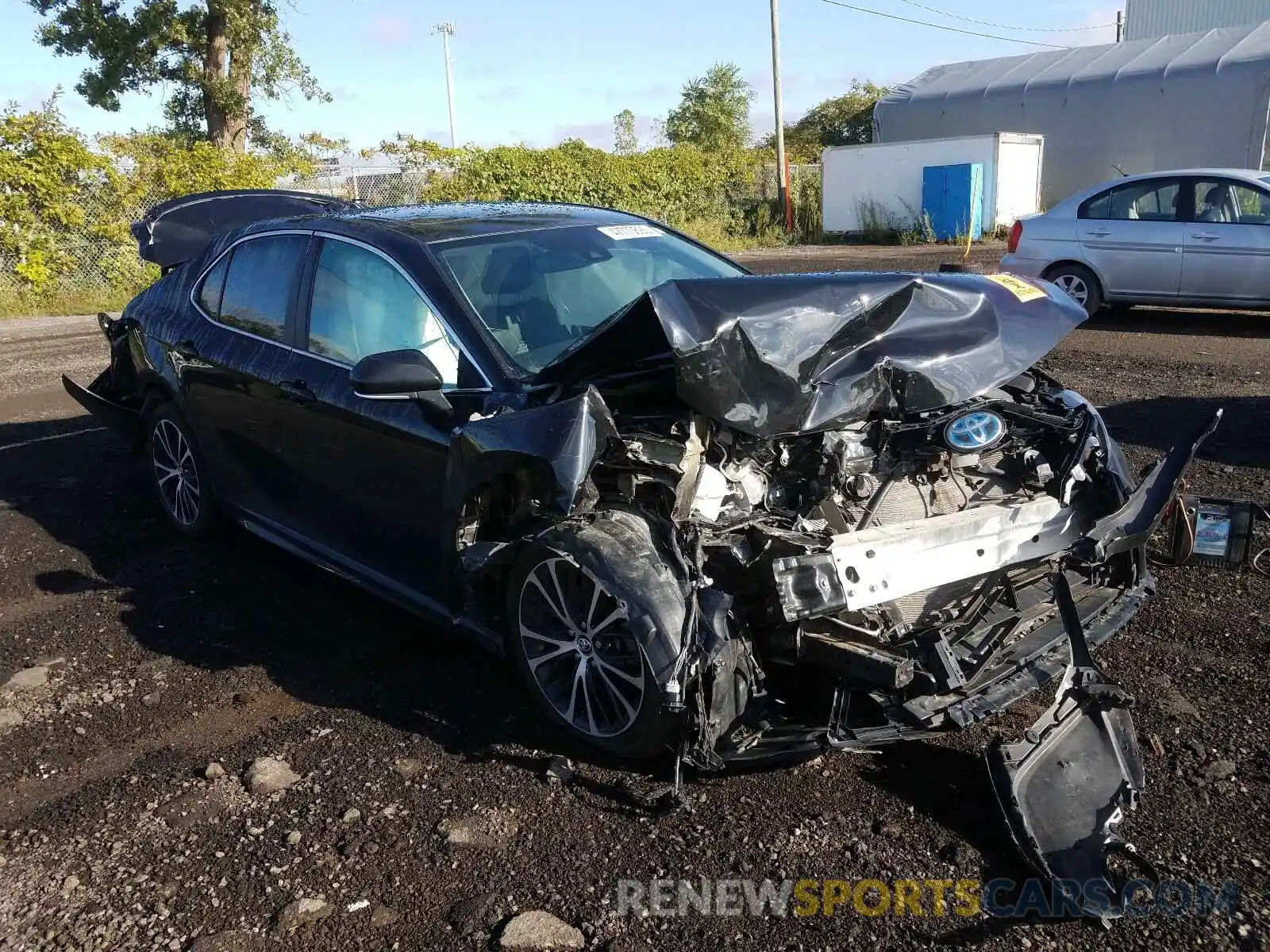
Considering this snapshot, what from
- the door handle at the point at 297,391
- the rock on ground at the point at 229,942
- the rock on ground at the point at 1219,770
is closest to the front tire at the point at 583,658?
the rock on ground at the point at 229,942

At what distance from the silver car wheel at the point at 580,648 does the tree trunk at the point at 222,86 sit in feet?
78.3

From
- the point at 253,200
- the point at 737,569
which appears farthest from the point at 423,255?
the point at 253,200

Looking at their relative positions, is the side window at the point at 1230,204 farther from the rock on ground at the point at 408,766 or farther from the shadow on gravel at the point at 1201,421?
the rock on ground at the point at 408,766

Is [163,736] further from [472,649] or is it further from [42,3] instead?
[42,3]

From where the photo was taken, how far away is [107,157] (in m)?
16.8

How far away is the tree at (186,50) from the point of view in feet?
79.5

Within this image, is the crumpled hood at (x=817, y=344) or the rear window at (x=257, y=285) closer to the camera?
the crumpled hood at (x=817, y=344)

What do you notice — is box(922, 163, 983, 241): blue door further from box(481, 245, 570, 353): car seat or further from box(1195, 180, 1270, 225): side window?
box(481, 245, 570, 353): car seat

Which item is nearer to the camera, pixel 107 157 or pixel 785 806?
pixel 785 806

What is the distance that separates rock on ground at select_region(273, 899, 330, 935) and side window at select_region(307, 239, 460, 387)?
1785mm

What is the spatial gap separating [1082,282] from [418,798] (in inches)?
394

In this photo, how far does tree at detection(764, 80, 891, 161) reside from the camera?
1549 inches

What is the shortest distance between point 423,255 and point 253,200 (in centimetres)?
411

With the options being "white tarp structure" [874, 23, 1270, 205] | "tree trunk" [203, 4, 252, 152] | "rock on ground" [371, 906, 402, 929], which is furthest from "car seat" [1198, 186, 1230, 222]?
"tree trunk" [203, 4, 252, 152]
